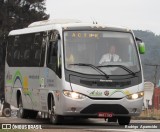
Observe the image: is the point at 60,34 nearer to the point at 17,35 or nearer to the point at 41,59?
the point at 41,59

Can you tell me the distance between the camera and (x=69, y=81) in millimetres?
18500

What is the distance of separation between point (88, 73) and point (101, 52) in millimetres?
914

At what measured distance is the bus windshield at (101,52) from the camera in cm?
1886

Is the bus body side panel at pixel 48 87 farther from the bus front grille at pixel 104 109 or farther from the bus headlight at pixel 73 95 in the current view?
the bus front grille at pixel 104 109

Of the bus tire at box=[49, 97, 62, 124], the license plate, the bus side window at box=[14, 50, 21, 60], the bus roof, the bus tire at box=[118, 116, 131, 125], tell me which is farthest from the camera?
the bus side window at box=[14, 50, 21, 60]

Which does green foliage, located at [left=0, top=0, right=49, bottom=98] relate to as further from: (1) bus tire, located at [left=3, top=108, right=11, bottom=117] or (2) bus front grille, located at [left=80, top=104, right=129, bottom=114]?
(2) bus front grille, located at [left=80, top=104, right=129, bottom=114]

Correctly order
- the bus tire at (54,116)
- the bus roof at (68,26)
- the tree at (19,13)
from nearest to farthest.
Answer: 1. the bus tire at (54,116)
2. the bus roof at (68,26)
3. the tree at (19,13)

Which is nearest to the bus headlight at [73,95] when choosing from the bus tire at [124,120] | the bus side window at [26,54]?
the bus tire at [124,120]

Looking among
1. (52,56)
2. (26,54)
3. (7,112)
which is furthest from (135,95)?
(7,112)

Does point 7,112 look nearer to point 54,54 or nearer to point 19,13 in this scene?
point 54,54

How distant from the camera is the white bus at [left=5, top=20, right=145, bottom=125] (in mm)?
18453

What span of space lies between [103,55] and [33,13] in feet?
149

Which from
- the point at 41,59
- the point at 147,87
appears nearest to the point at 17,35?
the point at 41,59

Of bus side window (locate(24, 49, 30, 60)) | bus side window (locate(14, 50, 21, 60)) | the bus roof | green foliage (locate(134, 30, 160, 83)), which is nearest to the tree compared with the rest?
bus side window (locate(14, 50, 21, 60))
